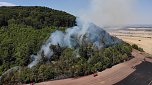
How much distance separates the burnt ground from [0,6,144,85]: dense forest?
9.09m

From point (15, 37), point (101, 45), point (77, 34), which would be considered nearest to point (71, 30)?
point (77, 34)

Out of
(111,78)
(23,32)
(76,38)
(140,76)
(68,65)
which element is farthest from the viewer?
(23,32)

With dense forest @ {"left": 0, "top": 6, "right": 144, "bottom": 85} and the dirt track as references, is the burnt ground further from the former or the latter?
dense forest @ {"left": 0, "top": 6, "right": 144, "bottom": 85}

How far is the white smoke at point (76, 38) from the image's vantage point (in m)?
99.2

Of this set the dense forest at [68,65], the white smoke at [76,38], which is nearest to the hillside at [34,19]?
the white smoke at [76,38]

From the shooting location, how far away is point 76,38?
109438mm

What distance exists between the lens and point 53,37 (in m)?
106

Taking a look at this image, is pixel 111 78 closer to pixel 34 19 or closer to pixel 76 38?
pixel 76 38

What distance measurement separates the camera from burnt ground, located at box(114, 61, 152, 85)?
3430 inches

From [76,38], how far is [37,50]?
1740 cm

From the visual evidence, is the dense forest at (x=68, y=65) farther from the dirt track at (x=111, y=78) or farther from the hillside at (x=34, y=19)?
the hillside at (x=34, y=19)

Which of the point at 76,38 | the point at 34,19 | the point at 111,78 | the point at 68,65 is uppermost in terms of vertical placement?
the point at 34,19

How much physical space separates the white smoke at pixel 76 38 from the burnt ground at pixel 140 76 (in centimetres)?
1849

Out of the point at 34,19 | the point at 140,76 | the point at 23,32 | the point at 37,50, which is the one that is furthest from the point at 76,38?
the point at 140,76
